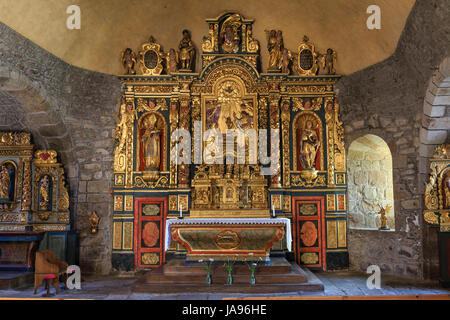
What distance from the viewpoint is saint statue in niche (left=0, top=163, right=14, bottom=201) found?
30.9 feet

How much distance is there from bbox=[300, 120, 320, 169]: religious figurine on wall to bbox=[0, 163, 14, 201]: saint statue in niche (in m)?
6.68

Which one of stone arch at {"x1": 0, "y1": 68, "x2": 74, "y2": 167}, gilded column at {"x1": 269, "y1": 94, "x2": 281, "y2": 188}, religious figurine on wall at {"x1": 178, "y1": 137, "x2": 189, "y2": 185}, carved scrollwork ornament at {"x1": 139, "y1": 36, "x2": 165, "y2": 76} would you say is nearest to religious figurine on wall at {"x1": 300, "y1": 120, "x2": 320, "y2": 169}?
gilded column at {"x1": 269, "y1": 94, "x2": 281, "y2": 188}

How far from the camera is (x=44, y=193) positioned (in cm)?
976

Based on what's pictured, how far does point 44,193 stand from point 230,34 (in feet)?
18.9

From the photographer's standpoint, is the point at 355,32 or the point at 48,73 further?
the point at 355,32

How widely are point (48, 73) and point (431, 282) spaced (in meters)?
9.07

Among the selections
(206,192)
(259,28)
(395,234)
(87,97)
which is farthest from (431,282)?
(87,97)

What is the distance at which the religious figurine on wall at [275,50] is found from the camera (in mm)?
10414

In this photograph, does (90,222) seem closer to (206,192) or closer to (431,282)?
(206,192)

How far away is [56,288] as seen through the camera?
7617mm

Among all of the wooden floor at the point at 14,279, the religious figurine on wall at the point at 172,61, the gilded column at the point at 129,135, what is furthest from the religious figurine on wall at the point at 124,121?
the wooden floor at the point at 14,279
